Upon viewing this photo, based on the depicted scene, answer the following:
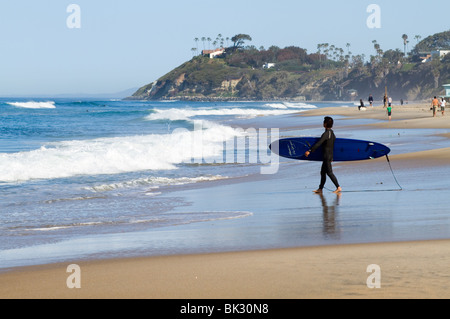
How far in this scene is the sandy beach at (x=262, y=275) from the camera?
186 inches

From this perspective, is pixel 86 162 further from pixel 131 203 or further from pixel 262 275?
pixel 262 275

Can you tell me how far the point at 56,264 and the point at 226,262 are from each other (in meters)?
1.75

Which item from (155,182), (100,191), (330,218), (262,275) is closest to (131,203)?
(100,191)

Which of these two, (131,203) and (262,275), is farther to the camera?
(131,203)

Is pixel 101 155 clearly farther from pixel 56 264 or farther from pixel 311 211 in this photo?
pixel 56 264

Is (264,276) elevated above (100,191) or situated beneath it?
elevated above

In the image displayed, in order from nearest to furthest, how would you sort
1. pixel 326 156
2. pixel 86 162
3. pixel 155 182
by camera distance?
1. pixel 326 156
2. pixel 155 182
3. pixel 86 162

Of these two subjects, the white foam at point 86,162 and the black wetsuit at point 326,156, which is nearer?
the black wetsuit at point 326,156

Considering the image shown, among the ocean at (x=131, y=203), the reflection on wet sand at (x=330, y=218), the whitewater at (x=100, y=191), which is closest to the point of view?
the ocean at (x=131, y=203)

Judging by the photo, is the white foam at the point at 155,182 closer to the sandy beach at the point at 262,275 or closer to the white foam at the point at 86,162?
the white foam at the point at 86,162

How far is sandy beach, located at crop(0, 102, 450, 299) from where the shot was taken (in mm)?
4734

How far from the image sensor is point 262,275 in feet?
17.3

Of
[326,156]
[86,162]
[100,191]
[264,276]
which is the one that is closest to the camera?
[264,276]

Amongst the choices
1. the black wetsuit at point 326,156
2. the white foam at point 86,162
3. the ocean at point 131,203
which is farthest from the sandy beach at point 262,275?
the white foam at point 86,162
